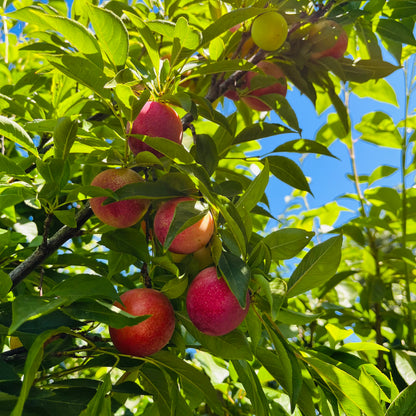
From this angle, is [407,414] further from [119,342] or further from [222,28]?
[222,28]

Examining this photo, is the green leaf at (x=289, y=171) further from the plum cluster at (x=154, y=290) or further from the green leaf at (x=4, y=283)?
the green leaf at (x=4, y=283)

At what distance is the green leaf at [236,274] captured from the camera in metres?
0.66

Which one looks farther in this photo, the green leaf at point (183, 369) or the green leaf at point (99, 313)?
the green leaf at point (183, 369)

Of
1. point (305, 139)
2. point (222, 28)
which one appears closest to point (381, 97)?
point (305, 139)

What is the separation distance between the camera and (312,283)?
81 centimetres

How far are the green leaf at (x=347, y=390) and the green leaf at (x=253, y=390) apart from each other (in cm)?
11

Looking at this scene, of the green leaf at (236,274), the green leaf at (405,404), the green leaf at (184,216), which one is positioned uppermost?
the green leaf at (184,216)

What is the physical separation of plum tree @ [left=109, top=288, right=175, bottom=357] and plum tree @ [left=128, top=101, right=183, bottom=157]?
0.27 metres

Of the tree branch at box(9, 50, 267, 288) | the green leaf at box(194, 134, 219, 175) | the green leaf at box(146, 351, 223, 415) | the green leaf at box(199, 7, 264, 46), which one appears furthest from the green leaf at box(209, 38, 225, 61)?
the green leaf at box(146, 351, 223, 415)

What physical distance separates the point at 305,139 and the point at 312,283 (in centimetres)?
41

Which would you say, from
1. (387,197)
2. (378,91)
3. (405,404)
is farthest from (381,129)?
(405,404)

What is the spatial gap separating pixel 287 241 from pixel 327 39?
566 millimetres

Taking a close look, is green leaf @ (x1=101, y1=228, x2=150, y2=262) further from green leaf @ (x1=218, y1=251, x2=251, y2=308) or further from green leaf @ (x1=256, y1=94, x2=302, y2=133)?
green leaf @ (x1=256, y1=94, x2=302, y2=133)

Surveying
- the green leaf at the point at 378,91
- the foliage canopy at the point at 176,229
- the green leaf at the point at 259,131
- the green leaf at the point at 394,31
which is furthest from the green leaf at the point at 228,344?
the green leaf at the point at 378,91
